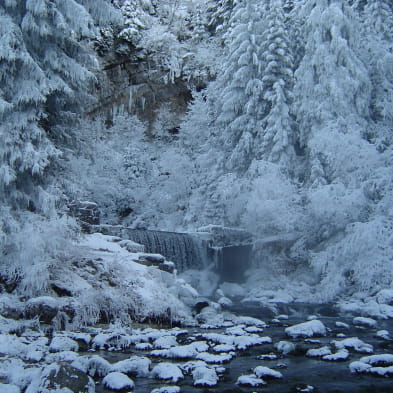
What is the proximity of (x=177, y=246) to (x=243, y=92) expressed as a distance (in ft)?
29.5

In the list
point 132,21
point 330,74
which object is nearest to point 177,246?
point 330,74

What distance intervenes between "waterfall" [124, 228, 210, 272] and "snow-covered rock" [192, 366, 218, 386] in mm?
11451

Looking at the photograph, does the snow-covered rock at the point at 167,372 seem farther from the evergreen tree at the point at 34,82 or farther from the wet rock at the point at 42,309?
the evergreen tree at the point at 34,82

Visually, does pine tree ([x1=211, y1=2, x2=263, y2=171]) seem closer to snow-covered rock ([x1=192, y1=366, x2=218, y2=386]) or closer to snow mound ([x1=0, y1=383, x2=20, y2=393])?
snow-covered rock ([x1=192, y1=366, x2=218, y2=386])

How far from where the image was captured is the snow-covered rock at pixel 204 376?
5705mm

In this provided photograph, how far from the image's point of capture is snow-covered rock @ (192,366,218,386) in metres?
5.71

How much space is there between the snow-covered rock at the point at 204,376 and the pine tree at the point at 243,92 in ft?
51.0

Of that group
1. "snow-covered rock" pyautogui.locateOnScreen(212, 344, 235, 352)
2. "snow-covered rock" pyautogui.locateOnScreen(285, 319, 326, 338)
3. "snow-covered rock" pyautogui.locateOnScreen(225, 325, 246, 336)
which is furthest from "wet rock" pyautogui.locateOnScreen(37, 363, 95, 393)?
"snow-covered rock" pyautogui.locateOnScreen(285, 319, 326, 338)

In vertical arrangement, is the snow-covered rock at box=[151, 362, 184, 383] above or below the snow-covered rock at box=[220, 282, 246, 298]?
above

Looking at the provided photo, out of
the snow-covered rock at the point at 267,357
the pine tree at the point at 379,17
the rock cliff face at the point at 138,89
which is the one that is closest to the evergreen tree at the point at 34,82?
the snow-covered rock at the point at 267,357

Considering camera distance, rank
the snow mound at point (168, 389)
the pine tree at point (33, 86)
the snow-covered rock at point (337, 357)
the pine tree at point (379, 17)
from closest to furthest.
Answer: the snow mound at point (168, 389) < the snow-covered rock at point (337, 357) < the pine tree at point (33, 86) < the pine tree at point (379, 17)

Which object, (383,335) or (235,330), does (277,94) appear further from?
A: (235,330)

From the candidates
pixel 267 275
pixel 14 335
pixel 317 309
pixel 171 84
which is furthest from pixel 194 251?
pixel 171 84

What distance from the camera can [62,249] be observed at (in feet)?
32.7
